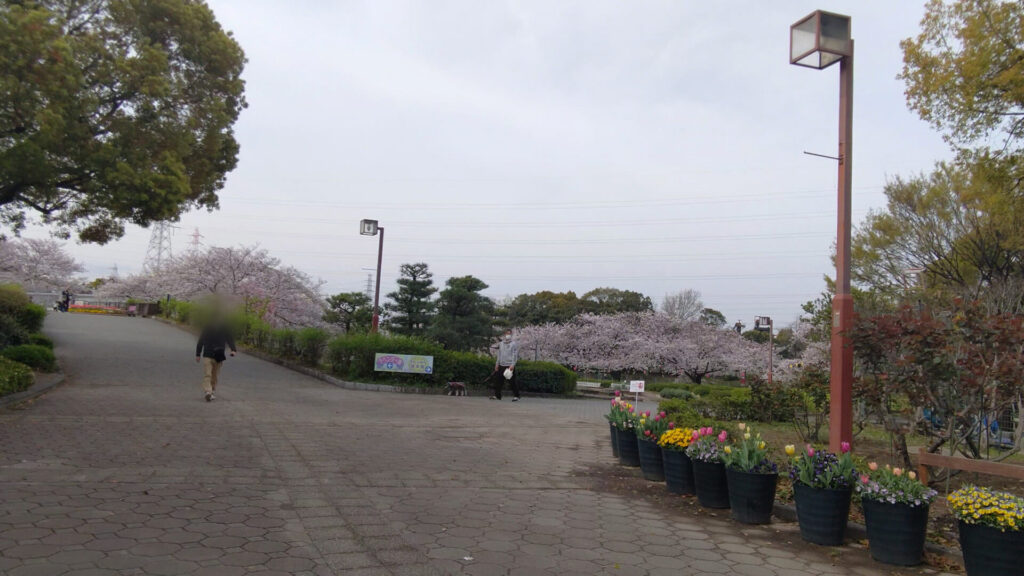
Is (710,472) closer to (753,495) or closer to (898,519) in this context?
(753,495)

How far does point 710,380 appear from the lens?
43906mm

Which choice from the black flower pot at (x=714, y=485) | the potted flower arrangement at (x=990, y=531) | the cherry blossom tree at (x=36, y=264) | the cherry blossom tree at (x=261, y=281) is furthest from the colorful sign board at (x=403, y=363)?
the cherry blossom tree at (x=36, y=264)

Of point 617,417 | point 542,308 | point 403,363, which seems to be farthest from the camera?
point 542,308

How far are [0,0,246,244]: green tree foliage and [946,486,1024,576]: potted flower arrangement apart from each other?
12859 millimetres

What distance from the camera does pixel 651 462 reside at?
264 inches

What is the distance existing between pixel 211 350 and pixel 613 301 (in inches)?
1902

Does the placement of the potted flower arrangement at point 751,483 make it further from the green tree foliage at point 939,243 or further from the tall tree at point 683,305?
the tall tree at point 683,305

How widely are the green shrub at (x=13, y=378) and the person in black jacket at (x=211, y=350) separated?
2496mm

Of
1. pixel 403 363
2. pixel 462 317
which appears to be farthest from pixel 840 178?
pixel 462 317

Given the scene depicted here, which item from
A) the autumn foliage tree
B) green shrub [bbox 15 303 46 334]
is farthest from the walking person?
green shrub [bbox 15 303 46 334]

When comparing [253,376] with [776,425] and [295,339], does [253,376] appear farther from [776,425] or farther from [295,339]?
[776,425]

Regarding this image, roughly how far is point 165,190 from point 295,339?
7.56 meters

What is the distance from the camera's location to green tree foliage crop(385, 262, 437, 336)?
30.5 meters

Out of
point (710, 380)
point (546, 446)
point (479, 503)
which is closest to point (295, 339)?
point (546, 446)
